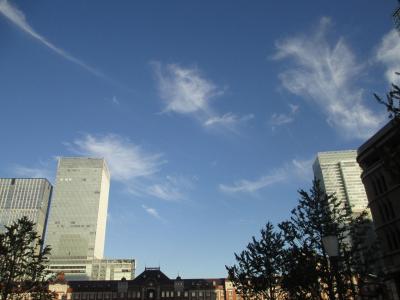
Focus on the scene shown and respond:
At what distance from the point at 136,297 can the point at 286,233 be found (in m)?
106

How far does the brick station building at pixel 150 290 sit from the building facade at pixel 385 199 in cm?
9126

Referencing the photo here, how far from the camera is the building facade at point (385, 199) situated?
40.3 meters

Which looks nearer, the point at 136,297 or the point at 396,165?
the point at 396,165

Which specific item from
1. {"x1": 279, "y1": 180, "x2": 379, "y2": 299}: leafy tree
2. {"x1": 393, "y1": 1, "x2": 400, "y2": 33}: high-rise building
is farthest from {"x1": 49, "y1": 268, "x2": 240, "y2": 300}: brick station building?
{"x1": 279, "y1": 180, "x2": 379, "y2": 299}: leafy tree

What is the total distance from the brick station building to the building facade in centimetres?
9126

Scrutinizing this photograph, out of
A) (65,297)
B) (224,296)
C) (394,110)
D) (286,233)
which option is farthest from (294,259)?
(65,297)

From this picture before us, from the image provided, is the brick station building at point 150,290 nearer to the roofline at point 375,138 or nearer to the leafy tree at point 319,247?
the roofline at point 375,138

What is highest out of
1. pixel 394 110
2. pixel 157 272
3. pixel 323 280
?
pixel 157 272

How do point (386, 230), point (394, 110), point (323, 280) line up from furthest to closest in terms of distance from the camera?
point (386, 230)
point (323, 280)
point (394, 110)

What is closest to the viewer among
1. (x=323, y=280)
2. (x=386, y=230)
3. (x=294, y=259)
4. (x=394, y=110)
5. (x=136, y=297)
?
(x=394, y=110)

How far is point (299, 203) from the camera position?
3259 centimetres

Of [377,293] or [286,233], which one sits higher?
[286,233]

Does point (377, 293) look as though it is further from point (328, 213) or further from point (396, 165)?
point (328, 213)

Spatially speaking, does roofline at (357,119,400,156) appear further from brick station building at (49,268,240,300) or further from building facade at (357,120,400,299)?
brick station building at (49,268,240,300)
